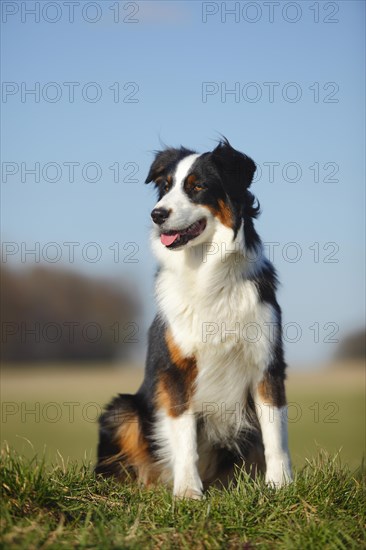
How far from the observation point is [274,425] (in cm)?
613

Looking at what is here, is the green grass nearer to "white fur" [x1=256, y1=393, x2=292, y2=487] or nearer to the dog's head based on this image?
"white fur" [x1=256, y1=393, x2=292, y2=487]

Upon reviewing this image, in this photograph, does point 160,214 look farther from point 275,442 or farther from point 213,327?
point 275,442

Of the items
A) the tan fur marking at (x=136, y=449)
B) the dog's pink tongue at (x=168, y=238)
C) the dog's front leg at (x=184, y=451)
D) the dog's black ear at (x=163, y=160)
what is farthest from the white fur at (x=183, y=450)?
the dog's black ear at (x=163, y=160)

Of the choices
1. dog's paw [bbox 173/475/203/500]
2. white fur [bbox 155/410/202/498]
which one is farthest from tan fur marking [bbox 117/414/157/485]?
dog's paw [bbox 173/475/203/500]

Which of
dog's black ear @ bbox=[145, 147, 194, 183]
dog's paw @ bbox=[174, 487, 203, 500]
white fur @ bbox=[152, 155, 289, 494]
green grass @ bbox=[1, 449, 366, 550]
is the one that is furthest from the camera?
dog's black ear @ bbox=[145, 147, 194, 183]

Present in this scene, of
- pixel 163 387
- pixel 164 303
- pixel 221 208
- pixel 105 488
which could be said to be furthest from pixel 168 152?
pixel 105 488

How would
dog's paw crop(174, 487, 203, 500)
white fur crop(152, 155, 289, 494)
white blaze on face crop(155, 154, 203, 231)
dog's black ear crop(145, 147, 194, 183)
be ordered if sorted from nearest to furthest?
dog's paw crop(174, 487, 203, 500) → white blaze on face crop(155, 154, 203, 231) → white fur crop(152, 155, 289, 494) → dog's black ear crop(145, 147, 194, 183)

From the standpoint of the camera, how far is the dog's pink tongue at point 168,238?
6.20 metres

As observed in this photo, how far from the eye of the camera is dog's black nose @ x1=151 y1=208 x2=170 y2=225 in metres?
6.04

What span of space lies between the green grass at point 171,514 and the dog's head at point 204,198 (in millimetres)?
2057

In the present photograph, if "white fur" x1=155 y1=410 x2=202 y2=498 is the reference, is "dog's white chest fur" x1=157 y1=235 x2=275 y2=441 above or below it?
above

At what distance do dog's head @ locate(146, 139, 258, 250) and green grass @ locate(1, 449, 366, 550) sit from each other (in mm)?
2057

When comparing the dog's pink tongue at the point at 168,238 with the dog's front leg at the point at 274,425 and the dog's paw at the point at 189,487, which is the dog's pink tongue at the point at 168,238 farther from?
the dog's paw at the point at 189,487

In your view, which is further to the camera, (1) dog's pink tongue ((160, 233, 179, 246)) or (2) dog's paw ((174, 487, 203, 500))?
(1) dog's pink tongue ((160, 233, 179, 246))
